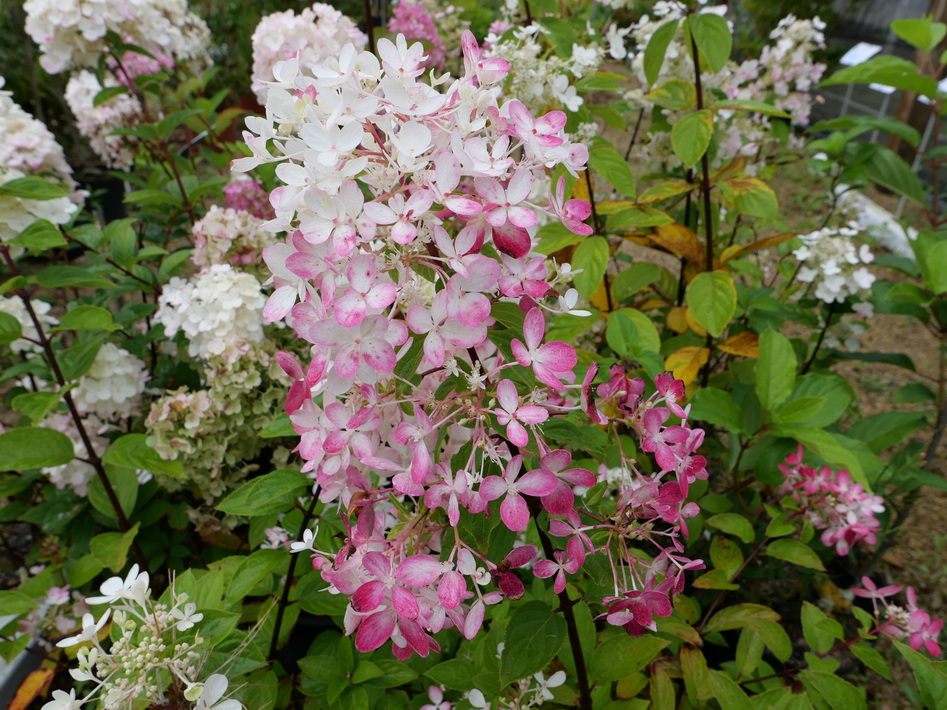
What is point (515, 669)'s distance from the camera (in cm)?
68

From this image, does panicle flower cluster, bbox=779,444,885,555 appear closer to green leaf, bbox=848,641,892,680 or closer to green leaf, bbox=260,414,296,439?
green leaf, bbox=848,641,892,680

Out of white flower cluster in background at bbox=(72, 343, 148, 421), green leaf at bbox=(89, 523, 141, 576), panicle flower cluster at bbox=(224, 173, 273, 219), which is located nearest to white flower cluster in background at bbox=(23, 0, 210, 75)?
panicle flower cluster at bbox=(224, 173, 273, 219)

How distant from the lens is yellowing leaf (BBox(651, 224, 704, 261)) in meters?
1.38

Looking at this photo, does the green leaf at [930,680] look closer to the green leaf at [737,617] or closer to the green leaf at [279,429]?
the green leaf at [737,617]

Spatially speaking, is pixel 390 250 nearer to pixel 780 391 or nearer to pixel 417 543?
pixel 417 543

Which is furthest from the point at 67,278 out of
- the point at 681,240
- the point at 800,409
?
the point at 800,409

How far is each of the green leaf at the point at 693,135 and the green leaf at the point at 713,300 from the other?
247 millimetres

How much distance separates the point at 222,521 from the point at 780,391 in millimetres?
1189

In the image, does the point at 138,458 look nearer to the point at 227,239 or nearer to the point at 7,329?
the point at 7,329

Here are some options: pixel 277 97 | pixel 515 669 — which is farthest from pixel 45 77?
pixel 515 669

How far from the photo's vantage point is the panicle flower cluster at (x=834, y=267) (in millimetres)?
1511

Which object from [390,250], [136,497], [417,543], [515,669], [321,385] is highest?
[390,250]

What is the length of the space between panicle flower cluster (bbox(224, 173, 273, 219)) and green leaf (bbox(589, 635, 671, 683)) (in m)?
1.43

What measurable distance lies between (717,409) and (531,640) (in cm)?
65
